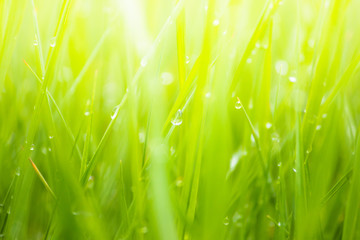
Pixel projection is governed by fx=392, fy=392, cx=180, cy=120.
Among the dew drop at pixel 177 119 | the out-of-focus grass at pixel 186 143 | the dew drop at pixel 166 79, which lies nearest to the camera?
the out-of-focus grass at pixel 186 143

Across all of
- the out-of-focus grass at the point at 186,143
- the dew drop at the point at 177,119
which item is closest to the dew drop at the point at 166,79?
the out-of-focus grass at the point at 186,143

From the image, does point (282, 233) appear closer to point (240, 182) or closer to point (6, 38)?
point (240, 182)

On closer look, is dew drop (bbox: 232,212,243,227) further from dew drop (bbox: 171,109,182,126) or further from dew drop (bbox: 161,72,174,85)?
dew drop (bbox: 161,72,174,85)

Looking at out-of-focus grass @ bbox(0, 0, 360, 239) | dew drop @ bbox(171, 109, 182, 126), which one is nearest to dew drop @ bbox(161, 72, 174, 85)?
out-of-focus grass @ bbox(0, 0, 360, 239)

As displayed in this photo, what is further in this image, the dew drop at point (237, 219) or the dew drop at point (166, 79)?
the dew drop at point (166, 79)

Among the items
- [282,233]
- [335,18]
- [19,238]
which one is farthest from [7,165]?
[335,18]

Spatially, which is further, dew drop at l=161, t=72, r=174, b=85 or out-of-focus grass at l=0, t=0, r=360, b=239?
dew drop at l=161, t=72, r=174, b=85

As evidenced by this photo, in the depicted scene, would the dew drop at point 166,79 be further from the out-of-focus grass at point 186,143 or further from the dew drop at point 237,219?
the dew drop at point 237,219

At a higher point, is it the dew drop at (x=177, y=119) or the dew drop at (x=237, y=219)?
the dew drop at (x=177, y=119)

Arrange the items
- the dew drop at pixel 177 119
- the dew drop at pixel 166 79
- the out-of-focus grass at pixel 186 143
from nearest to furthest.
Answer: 1. the out-of-focus grass at pixel 186 143
2. the dew drop at pixel 177 119
3. the dew drop at pixel 166 79
